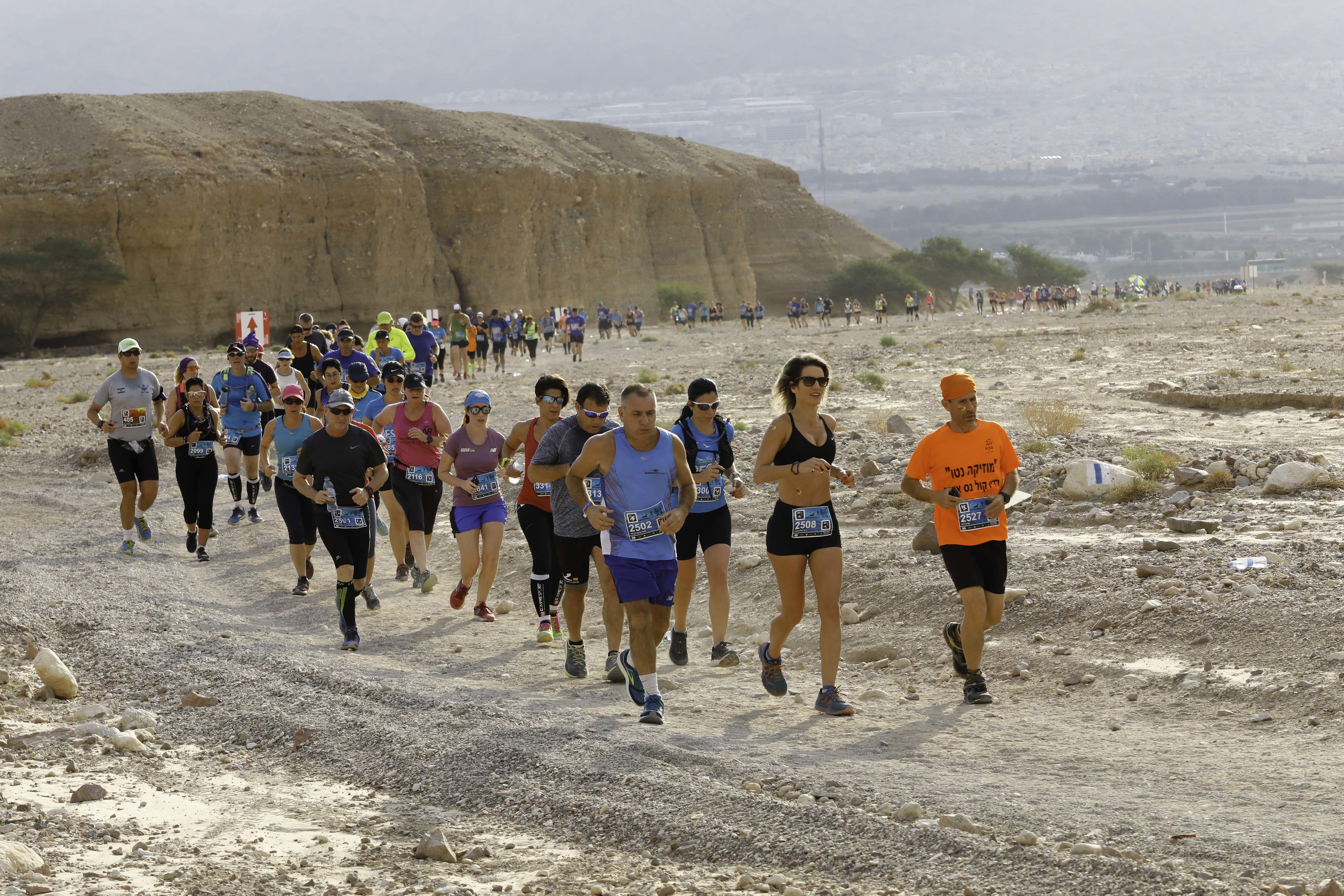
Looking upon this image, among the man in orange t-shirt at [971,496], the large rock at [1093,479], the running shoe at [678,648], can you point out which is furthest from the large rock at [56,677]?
the large rock at [1093,479]

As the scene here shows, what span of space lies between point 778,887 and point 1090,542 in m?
6.28

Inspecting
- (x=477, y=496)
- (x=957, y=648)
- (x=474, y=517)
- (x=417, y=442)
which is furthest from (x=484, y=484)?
(x=957, y=648)

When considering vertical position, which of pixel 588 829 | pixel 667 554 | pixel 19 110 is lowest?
pixel 588 829

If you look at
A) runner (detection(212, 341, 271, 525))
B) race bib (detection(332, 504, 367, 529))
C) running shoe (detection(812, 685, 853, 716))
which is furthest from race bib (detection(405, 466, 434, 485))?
running shoe (detection(812, 685, 853, 716))

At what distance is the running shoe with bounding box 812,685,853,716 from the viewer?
23.5 feet

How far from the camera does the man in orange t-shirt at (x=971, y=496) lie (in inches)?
283

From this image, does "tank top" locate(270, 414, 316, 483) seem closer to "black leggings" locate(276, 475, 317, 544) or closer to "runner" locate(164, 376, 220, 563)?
"black leggings" locate(276, 475, 317, 544)

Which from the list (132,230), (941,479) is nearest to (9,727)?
(941,479)

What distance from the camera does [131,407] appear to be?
1230 cm

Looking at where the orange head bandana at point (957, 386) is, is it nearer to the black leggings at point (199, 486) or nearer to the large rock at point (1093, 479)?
the large rock at point (1093, 479)

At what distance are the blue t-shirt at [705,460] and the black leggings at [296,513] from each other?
12.7 feet

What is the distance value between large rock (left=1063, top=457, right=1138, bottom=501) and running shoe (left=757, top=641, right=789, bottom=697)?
533 centimetres

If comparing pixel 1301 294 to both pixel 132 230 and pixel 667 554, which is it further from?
pixel 667 554

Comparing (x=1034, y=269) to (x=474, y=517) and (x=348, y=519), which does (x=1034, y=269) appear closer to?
(x=474, y=517)
